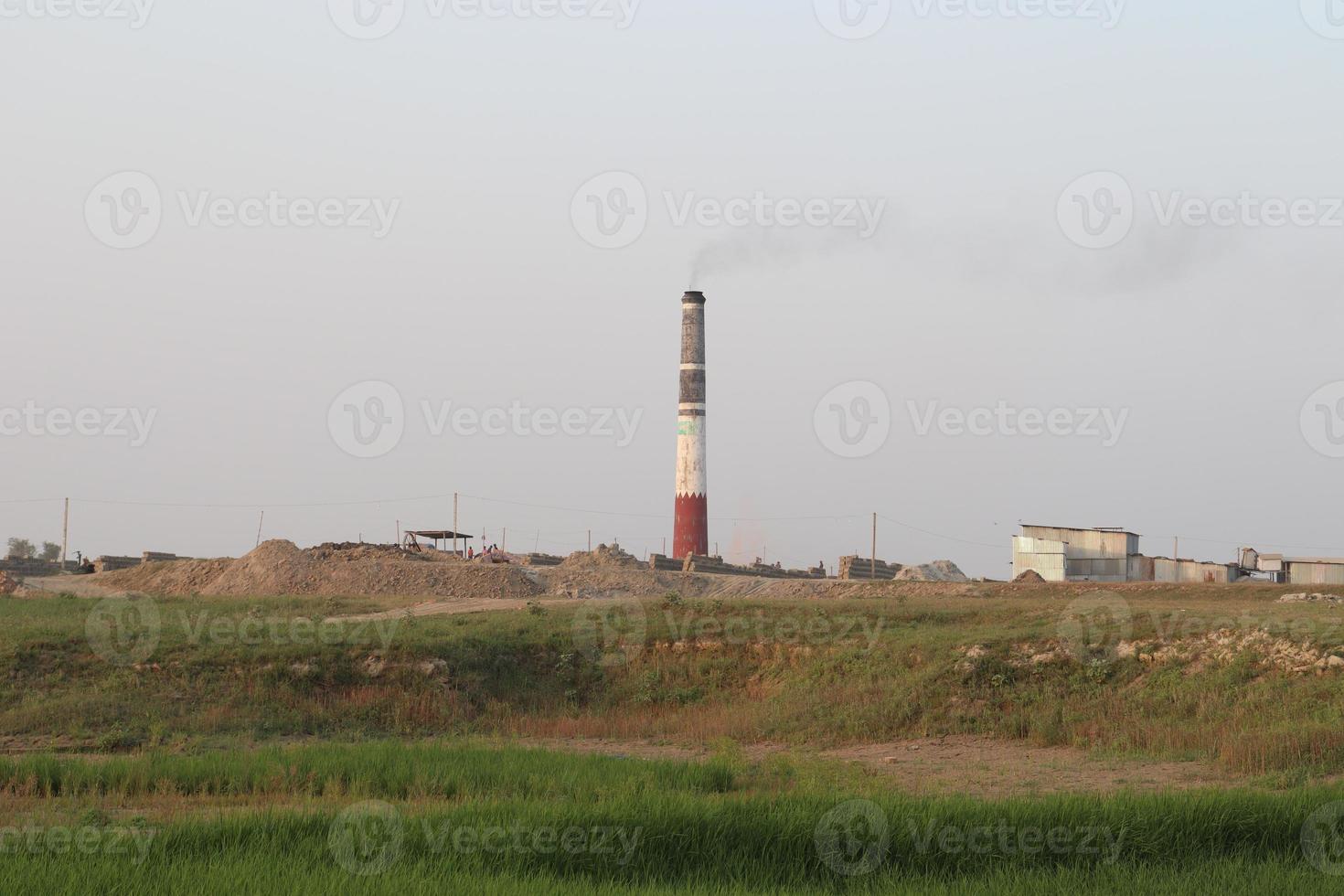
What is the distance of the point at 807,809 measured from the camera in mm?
13570

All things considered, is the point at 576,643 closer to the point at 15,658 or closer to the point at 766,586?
the point at 15,658

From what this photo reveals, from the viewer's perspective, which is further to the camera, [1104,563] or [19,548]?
[19,548]

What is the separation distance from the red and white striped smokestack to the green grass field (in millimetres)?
24503

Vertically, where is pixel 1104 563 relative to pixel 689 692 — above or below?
above

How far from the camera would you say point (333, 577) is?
1849 inches

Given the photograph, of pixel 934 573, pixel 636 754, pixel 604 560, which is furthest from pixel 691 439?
pixel 636 754

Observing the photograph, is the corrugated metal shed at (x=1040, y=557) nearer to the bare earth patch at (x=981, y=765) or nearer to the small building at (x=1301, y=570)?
the small building at (x=1301, y=570)

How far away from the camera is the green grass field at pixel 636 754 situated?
11958mm

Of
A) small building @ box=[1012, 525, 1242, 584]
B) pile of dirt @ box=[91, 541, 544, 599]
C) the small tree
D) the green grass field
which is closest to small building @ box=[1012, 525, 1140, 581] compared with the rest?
small building @ box=[1012, 525, 1242, 584]

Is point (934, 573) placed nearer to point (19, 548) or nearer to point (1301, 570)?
point (1301, 570)

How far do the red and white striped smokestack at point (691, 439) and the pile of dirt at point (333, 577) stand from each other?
1247 cm

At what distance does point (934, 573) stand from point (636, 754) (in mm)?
35938

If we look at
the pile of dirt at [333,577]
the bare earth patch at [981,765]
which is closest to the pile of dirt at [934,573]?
the pile of dirt at [333,577]

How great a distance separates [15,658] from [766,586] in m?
28.4
